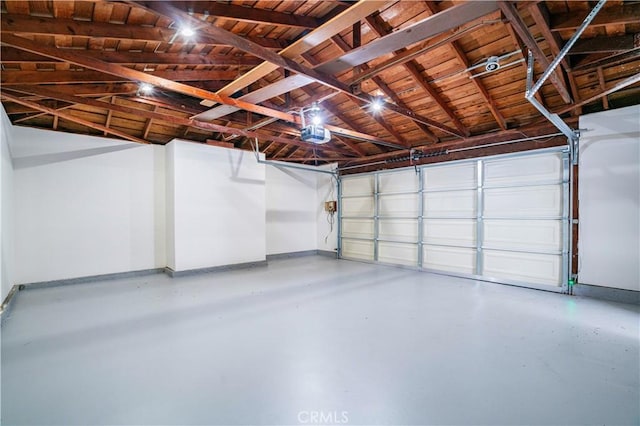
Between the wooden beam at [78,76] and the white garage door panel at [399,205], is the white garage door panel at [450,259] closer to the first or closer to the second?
the white garage door panel at [399,205]

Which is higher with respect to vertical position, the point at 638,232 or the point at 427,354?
the point at 638,232

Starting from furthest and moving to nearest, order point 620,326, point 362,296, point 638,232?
point 362,296 → point 638,232 → point 620,326

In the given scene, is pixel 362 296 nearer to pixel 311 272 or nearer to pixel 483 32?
pixel 311 272

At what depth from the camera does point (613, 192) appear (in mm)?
4188

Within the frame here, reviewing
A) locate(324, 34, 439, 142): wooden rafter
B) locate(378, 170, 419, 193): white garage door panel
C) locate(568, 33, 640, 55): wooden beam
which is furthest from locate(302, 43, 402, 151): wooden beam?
locate(568, 33, 640, 55): wooden beam

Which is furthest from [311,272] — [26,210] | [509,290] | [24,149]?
[24,149]

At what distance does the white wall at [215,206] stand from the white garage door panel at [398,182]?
10.1 ft

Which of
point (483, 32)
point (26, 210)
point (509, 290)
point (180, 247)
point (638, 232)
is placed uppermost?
point (483, 32)

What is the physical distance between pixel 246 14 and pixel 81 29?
1514 mm

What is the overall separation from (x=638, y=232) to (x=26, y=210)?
953 centimetres

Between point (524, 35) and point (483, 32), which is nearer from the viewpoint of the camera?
point (524, 35)

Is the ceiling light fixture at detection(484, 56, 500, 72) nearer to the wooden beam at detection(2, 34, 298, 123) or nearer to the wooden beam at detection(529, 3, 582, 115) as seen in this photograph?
the wooden beam at detection(529, 3, 582, 115)

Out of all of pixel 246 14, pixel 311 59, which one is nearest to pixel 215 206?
pixel 311 59

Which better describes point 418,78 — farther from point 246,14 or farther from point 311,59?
point 246,14
